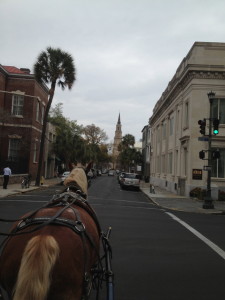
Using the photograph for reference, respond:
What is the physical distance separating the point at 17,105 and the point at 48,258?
3713cm

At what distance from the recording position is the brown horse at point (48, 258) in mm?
2648

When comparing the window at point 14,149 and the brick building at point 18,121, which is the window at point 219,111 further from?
the window at point 14,149

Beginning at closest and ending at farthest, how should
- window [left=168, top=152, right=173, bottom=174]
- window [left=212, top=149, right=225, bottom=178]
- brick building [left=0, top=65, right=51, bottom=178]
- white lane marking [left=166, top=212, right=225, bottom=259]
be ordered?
white lane marking [left=166, top=212, right=225, bottom=259] → window [left=212, top=149, right=225, bottom=178] → brick building [left=0, top=65, right=51, bottom=178] → window [left=168, top=152, right=173, bottom=174]

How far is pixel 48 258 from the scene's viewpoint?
2.71m

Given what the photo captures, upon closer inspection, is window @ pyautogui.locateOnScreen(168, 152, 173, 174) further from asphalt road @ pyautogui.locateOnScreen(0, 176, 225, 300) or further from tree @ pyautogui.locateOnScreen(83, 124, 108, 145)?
tree @ pyautogui.locateOnScreen(83, 124, 108, 145)

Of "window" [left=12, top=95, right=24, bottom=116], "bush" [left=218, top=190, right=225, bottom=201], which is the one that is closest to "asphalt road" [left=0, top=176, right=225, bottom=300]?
"bush" [left=218, top=190, right=225, bottom=201]

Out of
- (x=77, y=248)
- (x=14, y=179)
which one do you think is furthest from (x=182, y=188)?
(x=77, y=248)

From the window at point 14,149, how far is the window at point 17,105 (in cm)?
292

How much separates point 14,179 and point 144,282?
28768 millimetres

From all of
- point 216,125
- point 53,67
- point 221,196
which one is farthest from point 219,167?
point 53,67

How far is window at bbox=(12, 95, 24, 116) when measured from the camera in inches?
1494

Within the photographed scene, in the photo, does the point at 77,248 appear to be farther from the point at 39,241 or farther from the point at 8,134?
the point at 8,134

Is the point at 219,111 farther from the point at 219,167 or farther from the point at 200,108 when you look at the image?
the point at 219,167

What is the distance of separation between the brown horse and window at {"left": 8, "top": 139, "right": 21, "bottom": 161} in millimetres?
35698
